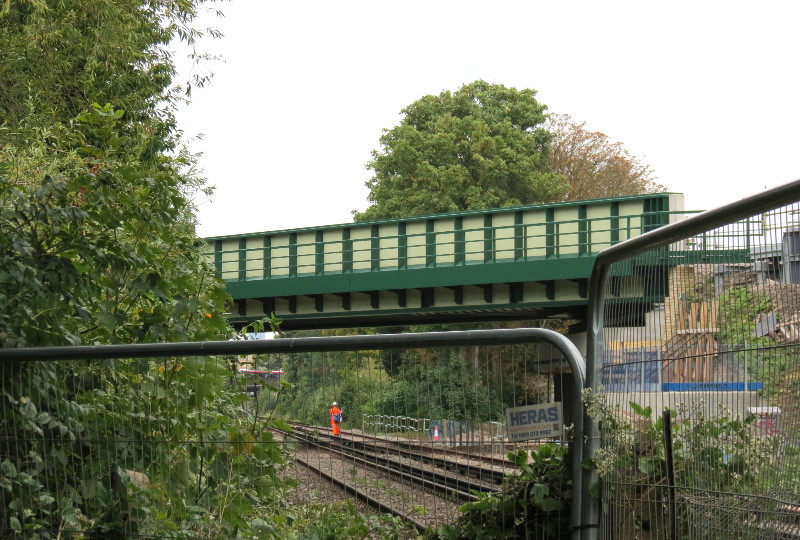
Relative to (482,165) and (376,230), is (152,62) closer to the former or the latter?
(376,230)

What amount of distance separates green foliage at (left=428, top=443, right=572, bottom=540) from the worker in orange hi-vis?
56cm

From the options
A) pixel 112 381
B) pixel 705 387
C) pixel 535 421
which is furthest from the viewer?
pixel 112 381

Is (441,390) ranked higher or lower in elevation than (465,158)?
lower

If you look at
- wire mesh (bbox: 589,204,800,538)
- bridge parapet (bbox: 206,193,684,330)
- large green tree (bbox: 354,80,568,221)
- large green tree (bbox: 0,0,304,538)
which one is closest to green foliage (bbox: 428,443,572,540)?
wire mesh (bbox: 589,204,800,538)

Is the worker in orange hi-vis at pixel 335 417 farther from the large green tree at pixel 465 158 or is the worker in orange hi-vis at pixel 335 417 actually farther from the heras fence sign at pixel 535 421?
the large green tree at pixel 465 158

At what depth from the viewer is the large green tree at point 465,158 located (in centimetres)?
4738

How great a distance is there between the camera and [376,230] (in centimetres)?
3183

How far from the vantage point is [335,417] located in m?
3.64

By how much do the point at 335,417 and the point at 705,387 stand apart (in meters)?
1.45

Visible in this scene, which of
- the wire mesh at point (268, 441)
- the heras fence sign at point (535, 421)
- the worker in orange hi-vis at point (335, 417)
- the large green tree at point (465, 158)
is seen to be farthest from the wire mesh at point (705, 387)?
the large green tree at point (465, 158)

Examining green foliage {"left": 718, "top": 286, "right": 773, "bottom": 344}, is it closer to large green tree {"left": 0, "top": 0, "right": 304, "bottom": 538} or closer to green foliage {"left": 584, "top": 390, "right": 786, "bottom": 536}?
green foliage {"left": 584, "top": 390, "right": 786, "bottom": 536}

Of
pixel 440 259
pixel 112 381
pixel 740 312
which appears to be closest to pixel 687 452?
pixel 740 312

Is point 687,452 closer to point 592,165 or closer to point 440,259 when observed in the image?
point 440,259

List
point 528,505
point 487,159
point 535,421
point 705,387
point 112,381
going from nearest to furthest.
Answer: point 705,387
point 535,421
point 528,505
point 112,381
point 487,159
